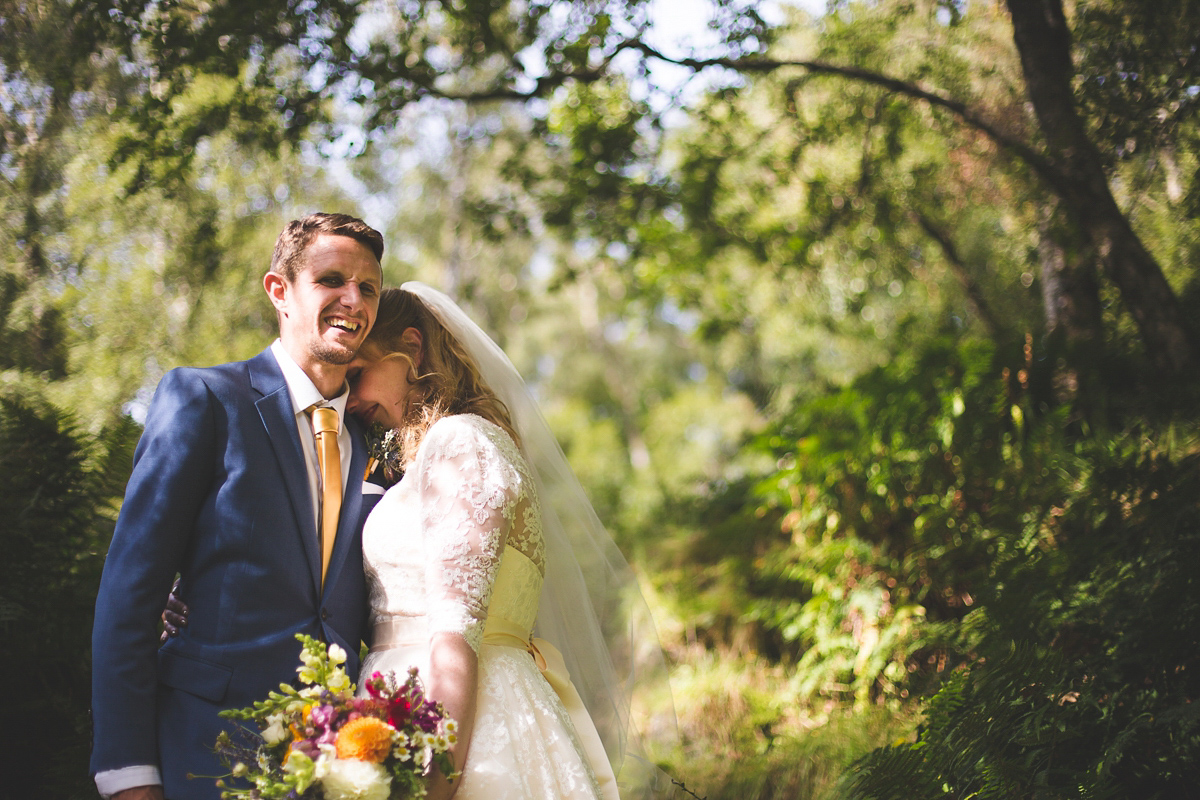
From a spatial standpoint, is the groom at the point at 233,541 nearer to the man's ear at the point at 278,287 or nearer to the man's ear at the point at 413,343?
the man's ear at the point at 278,287

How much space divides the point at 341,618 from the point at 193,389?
77cm

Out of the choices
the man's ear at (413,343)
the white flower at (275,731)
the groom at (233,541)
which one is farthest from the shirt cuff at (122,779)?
the man's ear at (413,343)

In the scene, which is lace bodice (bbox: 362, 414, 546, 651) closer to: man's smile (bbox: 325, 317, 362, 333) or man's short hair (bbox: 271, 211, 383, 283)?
man's smile (bbox: 325, 317, 362, 333)

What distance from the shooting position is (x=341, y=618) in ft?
6.84

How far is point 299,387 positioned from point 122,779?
110 cm

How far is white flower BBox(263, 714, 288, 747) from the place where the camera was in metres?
1.56

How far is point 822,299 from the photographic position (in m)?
8.39

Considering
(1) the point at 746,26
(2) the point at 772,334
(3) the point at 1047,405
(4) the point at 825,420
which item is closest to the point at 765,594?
(4) the point at 825,420

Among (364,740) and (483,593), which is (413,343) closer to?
(483,593)

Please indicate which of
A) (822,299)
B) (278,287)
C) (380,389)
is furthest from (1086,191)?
(278,287)

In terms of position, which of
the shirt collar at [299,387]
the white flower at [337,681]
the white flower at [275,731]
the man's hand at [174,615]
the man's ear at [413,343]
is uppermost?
the man's ear at [413,343]

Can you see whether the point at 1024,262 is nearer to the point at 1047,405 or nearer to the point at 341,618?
the point at 1047,405

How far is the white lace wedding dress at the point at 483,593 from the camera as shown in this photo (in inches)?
76.2

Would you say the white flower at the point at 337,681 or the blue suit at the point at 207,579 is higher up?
the blue suit at the point at 207,579
